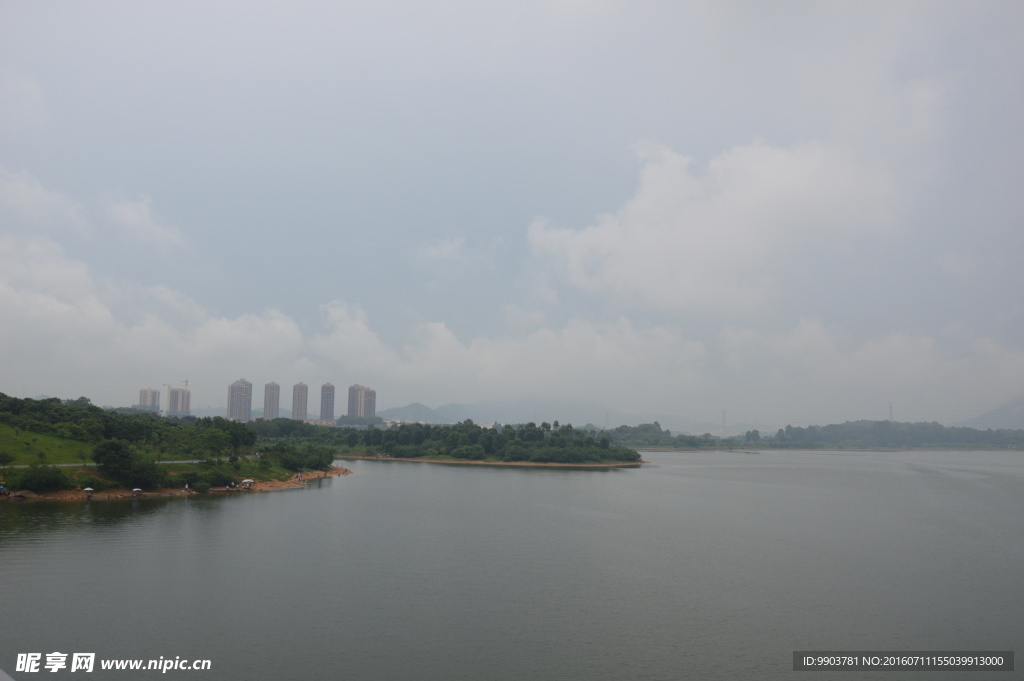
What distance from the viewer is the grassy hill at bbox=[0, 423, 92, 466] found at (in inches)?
1446

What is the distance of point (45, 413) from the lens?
149 feet

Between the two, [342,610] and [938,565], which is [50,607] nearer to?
[342,610]

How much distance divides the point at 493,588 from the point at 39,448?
3591 centimetres

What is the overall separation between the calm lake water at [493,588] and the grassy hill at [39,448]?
641cm

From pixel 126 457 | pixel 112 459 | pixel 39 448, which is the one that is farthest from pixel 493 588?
pixel 39 448

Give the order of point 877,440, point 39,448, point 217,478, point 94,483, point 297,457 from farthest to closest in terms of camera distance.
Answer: point 877,440 → point 297,457 → point 217,478 → point 39,448 → point 94,483

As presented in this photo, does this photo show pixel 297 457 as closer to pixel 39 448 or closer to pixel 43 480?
pixel 39 448

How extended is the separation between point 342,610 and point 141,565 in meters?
9.33

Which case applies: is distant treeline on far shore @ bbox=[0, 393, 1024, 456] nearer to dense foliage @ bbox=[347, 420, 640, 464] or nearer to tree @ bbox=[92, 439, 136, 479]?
dense foliage @ bbox=[347, 420, 640, 464]

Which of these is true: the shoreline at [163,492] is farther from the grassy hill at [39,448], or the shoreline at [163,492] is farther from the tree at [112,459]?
the grassy hill at [39,448]

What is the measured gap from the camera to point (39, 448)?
126ft

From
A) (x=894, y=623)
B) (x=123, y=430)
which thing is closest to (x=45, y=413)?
(x=123, y=430)

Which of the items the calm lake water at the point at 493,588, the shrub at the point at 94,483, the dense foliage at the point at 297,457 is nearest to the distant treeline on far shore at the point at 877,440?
the dense foliage at the point at 297,457

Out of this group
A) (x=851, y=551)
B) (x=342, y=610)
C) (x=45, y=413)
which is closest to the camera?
(x=342, y=610)
